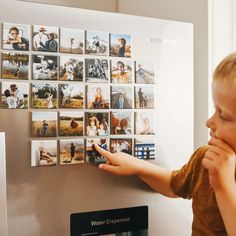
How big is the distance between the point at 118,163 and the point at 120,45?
0.88 ft

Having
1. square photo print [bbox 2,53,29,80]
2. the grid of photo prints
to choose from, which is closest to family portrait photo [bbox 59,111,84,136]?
the grid of photo prints

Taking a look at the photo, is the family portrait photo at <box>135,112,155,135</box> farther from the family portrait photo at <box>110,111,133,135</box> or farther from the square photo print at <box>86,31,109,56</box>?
the square photo print at <box>86,31,109,56</box>

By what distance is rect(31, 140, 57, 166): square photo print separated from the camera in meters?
0.77

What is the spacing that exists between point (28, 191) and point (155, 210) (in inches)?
12.6

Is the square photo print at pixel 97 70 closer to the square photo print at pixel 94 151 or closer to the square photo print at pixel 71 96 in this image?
the square photo print at pixel 71 96

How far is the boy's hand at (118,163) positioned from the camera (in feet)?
2.75

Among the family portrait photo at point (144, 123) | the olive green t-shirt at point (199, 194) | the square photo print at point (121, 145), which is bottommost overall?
the olive green t-shirt at point (199, 194)

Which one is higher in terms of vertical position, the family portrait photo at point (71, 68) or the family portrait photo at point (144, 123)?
the family portrait photo at point (71, 68)

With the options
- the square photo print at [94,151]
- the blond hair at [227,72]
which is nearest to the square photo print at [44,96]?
the square photo print at [94,151]

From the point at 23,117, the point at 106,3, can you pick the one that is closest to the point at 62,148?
the point at 23,117

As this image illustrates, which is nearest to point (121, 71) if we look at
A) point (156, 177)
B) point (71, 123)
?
point (71, 123)

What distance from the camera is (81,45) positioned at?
81 centimetres

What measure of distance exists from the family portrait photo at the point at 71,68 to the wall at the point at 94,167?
0.24 feet

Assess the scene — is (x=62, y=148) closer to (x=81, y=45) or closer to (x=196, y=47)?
(x=81, y=45)
